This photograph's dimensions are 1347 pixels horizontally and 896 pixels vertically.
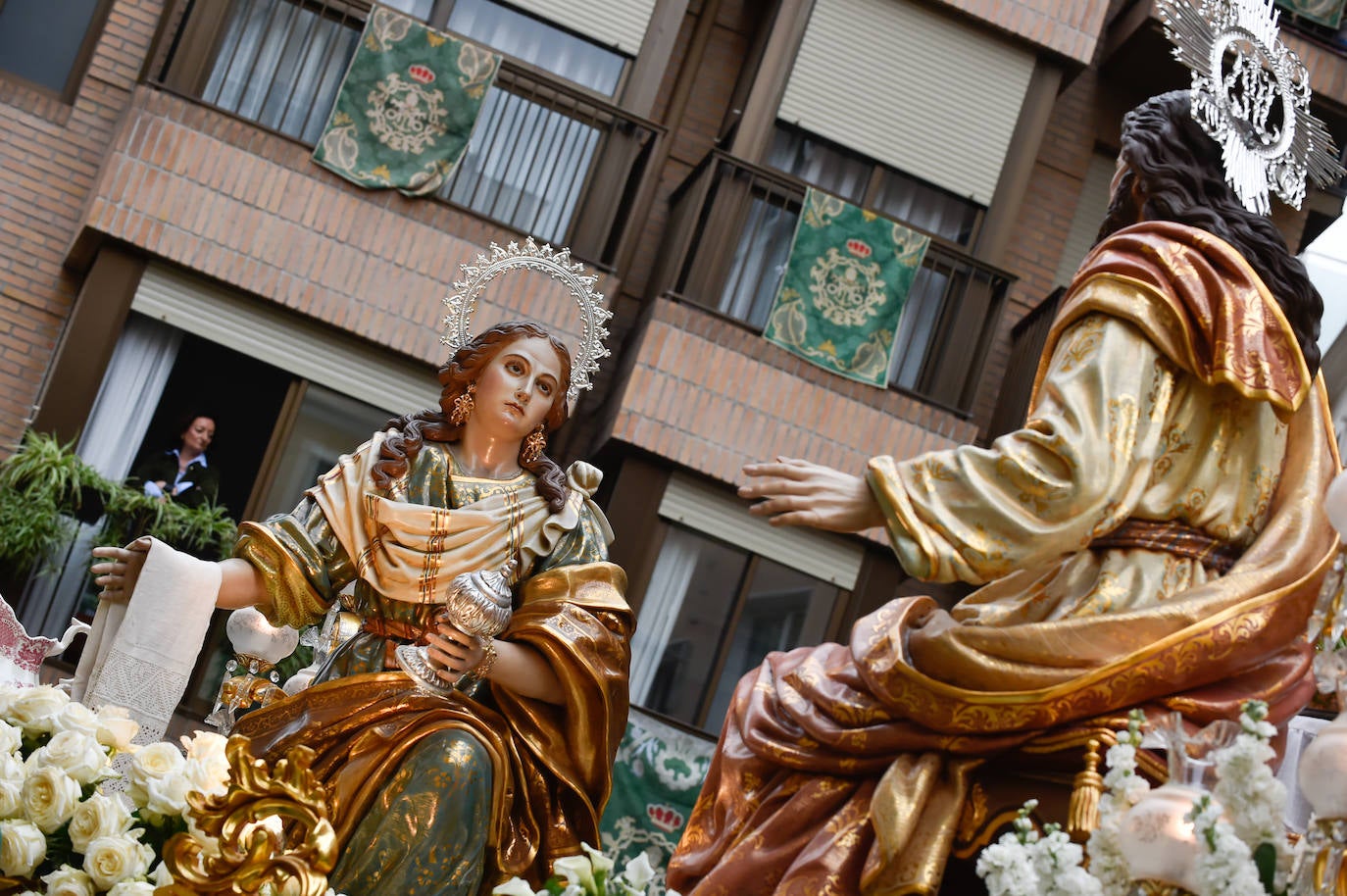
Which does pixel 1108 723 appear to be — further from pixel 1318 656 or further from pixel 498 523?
pixel 498 523

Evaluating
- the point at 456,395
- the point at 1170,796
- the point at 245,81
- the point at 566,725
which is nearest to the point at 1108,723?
the point at 1170,796

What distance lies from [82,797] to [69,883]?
0.27 m

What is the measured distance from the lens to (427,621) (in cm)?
461

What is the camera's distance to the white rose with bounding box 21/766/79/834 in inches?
121

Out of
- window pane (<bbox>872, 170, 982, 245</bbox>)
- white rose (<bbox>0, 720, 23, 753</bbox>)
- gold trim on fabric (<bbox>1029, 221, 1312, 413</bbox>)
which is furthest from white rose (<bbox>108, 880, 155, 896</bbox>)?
window pane (<bbox>872, 170, 982, 245</bbox>)

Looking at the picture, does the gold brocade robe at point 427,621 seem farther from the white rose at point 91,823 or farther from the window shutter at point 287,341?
the window shutter at point 287,341

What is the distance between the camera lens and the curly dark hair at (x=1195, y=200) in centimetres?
375

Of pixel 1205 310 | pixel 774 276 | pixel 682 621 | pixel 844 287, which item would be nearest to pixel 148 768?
pixel 1205 310

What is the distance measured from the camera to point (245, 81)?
11367mm

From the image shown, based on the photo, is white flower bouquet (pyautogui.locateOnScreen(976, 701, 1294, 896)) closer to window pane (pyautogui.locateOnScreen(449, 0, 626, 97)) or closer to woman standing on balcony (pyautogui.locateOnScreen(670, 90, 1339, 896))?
woman standing on balcony (pyautogui.locateOnScreen(670, 90, 1339, 896))

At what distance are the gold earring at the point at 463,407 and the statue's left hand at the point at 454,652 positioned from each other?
38.8 inches

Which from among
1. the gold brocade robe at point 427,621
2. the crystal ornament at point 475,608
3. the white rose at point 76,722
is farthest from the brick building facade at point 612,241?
the white rose at point 76,722

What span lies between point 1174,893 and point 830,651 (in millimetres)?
1553

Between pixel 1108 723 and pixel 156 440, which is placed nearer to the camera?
pixel 1108 723
